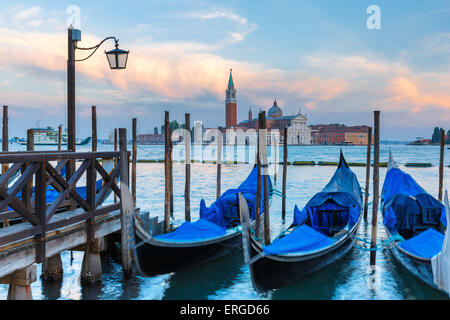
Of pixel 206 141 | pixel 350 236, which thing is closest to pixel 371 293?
pixel 350 236

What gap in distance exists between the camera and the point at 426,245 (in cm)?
405

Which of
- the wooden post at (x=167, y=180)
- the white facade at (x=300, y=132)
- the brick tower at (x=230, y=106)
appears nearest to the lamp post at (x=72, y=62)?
the wooden post at (x=167, y=180)

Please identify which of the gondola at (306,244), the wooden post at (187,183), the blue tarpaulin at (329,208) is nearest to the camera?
the gondola at (306,244)

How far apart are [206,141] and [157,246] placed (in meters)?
74.9

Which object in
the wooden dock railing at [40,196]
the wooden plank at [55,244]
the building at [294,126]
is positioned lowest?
the wooden plank at [55,244]

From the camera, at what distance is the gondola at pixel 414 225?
12.9 feet

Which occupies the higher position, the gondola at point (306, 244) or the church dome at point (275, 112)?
the church dome at point (275, 112)

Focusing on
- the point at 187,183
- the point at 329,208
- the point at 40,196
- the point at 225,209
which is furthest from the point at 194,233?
Result: the point at 187,183

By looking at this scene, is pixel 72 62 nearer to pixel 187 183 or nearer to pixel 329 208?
pixel 187 183

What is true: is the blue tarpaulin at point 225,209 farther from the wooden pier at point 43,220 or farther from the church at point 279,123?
the church at point 279,123

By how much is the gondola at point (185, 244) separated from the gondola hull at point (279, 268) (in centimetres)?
102

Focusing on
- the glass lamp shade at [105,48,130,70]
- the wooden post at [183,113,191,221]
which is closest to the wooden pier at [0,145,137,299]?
the glass lamp shade at [105,48,130,70]

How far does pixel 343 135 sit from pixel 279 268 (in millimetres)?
84632
